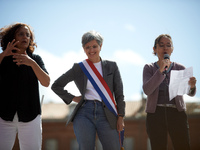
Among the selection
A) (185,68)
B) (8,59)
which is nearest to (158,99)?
(185,68)

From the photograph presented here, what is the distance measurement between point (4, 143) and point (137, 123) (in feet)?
65.9

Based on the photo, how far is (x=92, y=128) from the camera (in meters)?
3.00

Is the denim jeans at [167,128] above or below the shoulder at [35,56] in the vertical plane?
below

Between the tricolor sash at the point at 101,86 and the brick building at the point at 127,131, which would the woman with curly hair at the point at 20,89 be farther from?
the brick building at the point at 127,131

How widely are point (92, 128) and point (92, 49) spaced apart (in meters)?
0.94

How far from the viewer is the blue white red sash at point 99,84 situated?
311cm

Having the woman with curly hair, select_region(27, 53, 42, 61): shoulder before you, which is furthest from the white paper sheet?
select_region(27, 53, 42, 61): shoulder

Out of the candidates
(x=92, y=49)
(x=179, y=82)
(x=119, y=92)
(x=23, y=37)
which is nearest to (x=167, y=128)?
(x=179, y=82)

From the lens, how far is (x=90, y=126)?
2979mm

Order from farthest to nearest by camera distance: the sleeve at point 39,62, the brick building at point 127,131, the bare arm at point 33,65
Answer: the brick building at point 127,131, the sleeve at point 39,62, the bare arm at point 33,65

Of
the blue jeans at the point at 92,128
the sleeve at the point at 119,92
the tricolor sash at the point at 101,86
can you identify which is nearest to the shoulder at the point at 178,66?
the sleeve at the point at 119,92

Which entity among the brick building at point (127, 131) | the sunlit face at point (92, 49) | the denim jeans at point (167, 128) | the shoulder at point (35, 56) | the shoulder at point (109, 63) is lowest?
the brick building at point (127, 131)

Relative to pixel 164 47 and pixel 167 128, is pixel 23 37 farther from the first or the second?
pixel 167 128

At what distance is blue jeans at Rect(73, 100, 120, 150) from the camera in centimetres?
295
